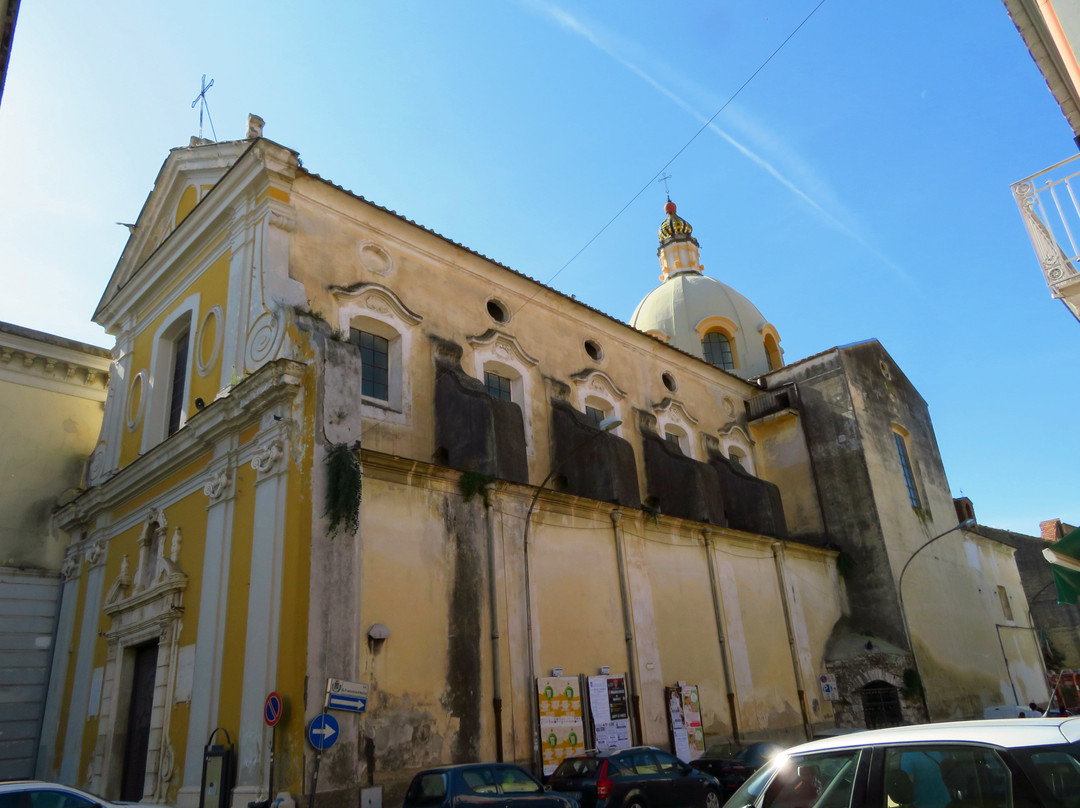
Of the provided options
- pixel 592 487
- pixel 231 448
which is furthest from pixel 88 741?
pixel 592 487

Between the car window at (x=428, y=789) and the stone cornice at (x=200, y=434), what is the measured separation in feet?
19.4

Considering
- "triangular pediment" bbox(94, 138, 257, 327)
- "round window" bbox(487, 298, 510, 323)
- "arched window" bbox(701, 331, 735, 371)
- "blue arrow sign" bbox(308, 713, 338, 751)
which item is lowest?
"blue arrow sign" bbox(308, 713, 338, 751)

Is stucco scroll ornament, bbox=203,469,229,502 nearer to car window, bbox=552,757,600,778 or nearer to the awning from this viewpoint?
car window, bbox=552,757,600,778

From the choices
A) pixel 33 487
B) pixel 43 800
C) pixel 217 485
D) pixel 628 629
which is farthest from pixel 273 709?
pixel 33 487

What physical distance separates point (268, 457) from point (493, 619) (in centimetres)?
450

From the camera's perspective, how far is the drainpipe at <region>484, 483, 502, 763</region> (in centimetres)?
1314

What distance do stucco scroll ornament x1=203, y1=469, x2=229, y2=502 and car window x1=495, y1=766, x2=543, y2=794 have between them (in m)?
6.57

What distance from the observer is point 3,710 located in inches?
667

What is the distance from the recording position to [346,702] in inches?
424

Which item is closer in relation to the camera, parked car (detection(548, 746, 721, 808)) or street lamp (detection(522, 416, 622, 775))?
parked car (detection(548, 746, 721, 808))

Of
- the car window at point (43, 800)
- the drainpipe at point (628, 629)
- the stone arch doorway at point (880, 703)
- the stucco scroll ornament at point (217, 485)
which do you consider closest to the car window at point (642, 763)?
the drainpipe at point (628, 629)

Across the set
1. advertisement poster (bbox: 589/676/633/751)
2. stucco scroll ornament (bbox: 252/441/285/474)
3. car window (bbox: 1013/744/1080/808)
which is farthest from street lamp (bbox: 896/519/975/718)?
car window (bbox: 1013/744/1080/808)

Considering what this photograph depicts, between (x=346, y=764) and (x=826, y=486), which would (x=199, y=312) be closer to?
(x=346, y=764)

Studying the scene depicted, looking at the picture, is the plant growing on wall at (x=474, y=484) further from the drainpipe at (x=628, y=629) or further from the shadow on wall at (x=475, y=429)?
the drainpipe at (x=628, y=629)
